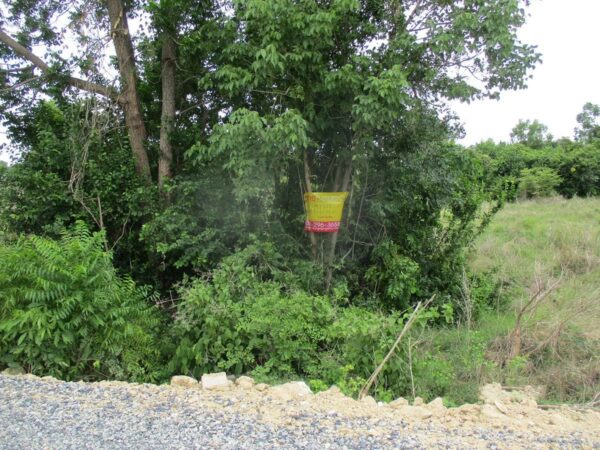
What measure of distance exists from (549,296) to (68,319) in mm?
6120

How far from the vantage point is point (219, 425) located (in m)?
2.96

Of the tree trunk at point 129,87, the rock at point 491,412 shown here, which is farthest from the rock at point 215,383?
the tree trunk at point 129,87

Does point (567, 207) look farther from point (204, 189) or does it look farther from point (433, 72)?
point (204, 189)

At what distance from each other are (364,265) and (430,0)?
3.76m

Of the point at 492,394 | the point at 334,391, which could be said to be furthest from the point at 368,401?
the point at 492,394

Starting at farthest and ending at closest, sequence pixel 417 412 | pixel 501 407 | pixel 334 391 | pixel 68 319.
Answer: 1. pixel 68 319
2. pixel 334 391
3. pixel 501 407
4. pixel 417 412

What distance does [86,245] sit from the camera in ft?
15.4

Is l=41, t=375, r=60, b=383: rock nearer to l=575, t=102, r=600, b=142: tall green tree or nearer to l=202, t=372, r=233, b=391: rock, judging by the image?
l=202, t=372, r=233, b=391: rock

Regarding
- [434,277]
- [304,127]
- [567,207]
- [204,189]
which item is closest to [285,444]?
[304,127]

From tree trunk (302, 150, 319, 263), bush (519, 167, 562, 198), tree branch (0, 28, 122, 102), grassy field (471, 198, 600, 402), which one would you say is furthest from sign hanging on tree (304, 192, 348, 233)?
bush (519, 167, 562, 198)

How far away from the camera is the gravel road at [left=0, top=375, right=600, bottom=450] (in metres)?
2.75

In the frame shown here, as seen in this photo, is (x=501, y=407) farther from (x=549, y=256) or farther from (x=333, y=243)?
(x=549, y=256)

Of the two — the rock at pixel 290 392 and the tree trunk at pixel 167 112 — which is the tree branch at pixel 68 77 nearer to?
the tree trunk at pixel 167 112

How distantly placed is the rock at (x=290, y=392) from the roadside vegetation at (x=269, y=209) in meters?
0.29
